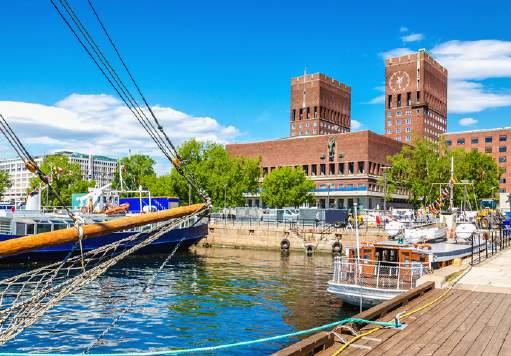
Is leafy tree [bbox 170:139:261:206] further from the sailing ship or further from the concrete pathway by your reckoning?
the concrete pathway

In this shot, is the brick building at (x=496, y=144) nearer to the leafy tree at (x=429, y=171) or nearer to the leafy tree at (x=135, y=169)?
the leafy tree at (x=429, y=171)

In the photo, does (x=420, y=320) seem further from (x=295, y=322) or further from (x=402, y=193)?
(x=402, y=193)

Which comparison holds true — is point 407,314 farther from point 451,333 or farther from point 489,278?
point 489,278

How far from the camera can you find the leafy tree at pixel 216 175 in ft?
278

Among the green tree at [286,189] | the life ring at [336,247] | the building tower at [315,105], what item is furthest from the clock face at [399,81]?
the life ring at [336,247]

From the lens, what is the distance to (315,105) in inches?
6629

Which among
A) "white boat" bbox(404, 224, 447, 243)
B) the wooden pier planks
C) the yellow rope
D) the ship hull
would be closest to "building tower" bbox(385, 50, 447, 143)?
the ship hull

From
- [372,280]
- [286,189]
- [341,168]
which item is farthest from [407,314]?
[341,168]

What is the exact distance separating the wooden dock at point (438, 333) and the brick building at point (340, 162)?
84.9 metres

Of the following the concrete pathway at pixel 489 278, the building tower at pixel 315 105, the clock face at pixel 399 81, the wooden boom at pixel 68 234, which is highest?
the clock face at pixel 399 81

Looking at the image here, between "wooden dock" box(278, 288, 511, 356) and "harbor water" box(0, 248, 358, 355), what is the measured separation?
20.9ft

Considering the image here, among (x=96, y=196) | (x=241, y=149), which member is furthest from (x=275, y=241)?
(x=241, y=149)

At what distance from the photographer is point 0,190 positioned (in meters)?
108

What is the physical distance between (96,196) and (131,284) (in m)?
26.9
